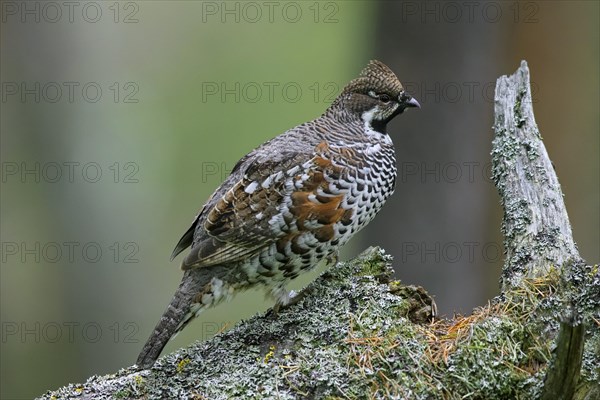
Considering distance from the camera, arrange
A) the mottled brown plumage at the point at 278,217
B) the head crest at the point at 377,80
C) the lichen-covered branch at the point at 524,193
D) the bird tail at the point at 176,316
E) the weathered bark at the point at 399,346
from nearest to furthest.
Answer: the weathered bark at the point at 399,346 → the bird tail at the point at 176,316 → the lichen-covered branch at the point at 524,193 → the mottled brown plumage at the point at 278,217 → the head crest at the point at 377,80

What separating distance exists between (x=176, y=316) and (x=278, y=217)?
89 centimetres

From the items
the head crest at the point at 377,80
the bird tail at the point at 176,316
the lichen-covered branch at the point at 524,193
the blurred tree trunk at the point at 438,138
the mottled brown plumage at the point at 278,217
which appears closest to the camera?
the bird tail at the point at 176,316

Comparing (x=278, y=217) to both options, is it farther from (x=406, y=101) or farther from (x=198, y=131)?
(x=198, y=131)

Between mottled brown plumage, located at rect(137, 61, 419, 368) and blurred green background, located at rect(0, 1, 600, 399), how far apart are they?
358mm

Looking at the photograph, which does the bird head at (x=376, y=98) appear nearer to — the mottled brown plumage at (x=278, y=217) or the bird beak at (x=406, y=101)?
the bird beak at (x=406, y=101)

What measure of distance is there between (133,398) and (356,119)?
8.24 ft

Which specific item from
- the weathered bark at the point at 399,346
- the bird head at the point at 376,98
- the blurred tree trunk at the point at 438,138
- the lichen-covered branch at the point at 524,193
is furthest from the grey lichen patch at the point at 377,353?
the blurred tree trunk at the point at 438,138

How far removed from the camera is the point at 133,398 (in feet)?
12.3

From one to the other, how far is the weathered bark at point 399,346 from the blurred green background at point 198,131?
73cm

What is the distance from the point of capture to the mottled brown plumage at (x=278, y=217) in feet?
14.9

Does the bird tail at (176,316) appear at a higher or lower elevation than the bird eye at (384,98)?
lower

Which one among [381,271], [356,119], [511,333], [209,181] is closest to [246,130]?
[209,181]

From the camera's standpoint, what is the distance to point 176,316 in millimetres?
4355

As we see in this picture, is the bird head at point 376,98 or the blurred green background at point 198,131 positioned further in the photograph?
the blurred green background at point 198,131
